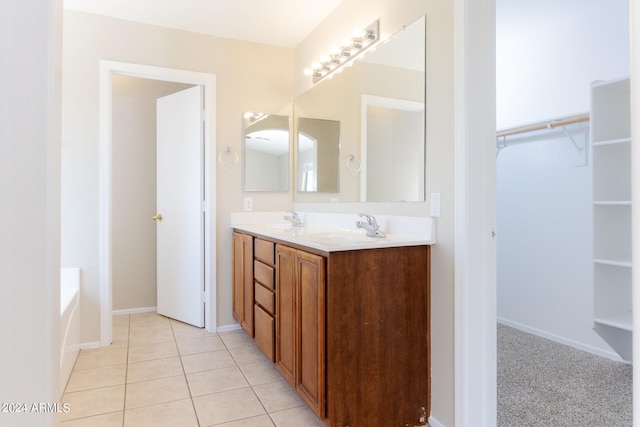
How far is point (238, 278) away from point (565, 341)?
→ 2.53 meters

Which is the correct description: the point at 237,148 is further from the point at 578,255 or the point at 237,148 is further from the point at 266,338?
the point at 578,255

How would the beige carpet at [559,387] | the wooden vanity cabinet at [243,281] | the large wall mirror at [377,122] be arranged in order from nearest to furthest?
the beige carpet at [559,387], the large wall mirror at [377,122], the wooden vanity cabinet at [243,281]

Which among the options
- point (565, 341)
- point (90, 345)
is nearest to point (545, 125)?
point (565, 341)

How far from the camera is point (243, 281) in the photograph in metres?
2.83

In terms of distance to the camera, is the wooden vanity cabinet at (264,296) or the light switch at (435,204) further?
the wooden vanity cabinet at (264,296)

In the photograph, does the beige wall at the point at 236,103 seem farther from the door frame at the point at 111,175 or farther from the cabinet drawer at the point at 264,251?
the cabinet drawer at the point at 264,251

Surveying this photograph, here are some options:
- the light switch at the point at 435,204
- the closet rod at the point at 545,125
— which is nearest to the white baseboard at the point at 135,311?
the light switch at the point at 435,204

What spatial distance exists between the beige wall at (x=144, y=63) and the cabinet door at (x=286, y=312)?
122 cm

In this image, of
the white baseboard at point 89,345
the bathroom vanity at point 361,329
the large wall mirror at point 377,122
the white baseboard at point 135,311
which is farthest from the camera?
the white baseboard at point 135,311

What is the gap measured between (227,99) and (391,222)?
1.91 m

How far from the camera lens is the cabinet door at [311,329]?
1.62 m

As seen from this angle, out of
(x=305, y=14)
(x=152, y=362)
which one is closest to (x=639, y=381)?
(x=152, y=362)

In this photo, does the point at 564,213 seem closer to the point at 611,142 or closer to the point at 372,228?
the point at 611,142

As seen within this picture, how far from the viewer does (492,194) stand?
1678mm
